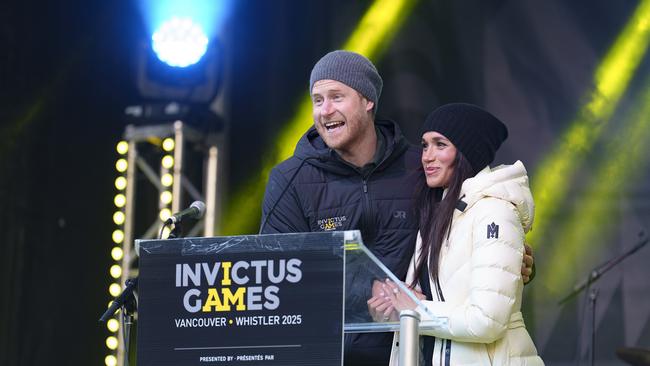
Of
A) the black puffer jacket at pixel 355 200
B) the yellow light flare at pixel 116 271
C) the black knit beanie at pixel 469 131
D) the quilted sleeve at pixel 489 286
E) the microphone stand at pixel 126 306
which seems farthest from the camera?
the yellow light flare at pixel 116 271

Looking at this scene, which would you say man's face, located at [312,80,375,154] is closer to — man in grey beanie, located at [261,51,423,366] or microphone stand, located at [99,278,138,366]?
man in grey beanie, located at [261,51,423,366]

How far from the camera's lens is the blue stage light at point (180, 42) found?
273 inches

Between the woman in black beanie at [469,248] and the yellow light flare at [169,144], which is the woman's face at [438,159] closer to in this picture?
the woman in black beanie at [469,248]

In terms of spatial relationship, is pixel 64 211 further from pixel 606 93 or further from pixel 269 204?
pixel 269 204

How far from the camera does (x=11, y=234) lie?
6727 millimetres

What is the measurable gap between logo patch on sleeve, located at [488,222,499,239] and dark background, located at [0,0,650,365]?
397 centimetres

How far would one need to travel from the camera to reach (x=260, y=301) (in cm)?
261

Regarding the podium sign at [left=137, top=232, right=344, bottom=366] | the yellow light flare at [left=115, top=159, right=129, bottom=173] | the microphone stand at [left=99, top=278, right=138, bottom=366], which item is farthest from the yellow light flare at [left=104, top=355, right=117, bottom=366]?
the podium sign at [left=137, top=232, right=344, bottom=366]

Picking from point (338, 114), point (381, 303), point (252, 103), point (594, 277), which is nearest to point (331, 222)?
point (338, 114)

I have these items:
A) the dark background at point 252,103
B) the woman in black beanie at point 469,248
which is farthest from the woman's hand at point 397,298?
the dark background at point 252,103

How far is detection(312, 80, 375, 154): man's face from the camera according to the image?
3.34 metres

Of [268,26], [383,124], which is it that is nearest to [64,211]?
[268,26]

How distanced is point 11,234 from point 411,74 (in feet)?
8.80

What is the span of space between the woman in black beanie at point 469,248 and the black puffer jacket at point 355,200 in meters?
0.12
